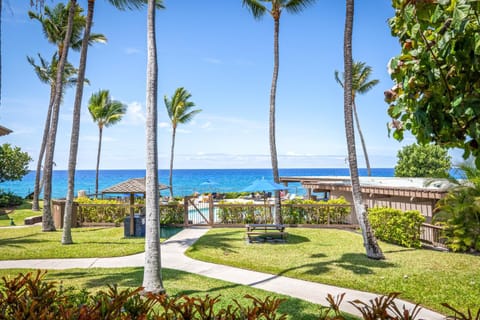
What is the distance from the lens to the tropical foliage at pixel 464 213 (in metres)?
10.6

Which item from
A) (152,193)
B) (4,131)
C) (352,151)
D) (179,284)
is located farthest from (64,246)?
(352,151)

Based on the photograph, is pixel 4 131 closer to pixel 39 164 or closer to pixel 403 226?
pixel 403 226

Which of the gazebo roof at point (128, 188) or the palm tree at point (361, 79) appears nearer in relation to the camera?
the gazebo roof at point (128, 188)

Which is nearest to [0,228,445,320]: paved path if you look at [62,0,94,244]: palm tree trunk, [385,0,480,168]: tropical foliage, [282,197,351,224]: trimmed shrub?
[62,0,94,244]: palm tree trunk

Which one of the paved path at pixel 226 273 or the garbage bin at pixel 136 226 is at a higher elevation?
the garbage bin at pixel 136 226

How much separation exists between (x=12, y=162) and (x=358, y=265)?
33879 millimetres

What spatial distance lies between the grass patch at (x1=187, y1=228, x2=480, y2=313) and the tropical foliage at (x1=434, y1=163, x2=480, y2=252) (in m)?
0.78

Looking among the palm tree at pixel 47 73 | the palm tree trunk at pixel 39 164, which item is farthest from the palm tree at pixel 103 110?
the palm tree trunk at pixel 39 164

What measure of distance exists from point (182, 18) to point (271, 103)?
5.83 m

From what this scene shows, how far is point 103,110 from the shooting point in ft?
106

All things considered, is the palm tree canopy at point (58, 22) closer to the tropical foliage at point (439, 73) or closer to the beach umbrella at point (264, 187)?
the beach umbrella at point (264, 187)

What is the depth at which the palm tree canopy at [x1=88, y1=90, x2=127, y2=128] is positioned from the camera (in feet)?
105

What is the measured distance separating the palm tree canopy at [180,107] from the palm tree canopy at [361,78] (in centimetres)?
1708

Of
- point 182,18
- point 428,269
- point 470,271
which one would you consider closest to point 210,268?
point 428,269
